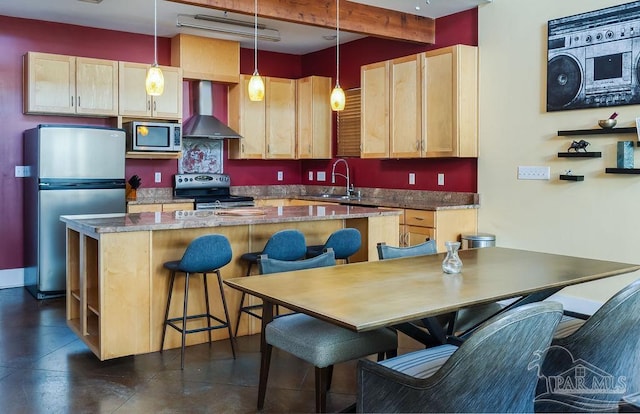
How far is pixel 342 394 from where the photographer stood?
3.04 meters

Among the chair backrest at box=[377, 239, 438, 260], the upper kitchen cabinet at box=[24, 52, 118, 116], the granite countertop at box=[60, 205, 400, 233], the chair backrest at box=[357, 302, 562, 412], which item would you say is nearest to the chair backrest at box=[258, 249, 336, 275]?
the chair backrest at box=[377, 239, 438, 260]

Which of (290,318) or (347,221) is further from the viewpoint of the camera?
(347,221)

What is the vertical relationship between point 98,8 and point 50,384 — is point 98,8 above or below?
above

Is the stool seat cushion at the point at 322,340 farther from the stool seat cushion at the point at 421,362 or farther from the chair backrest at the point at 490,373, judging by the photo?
the chair backrest at the point at 490,373

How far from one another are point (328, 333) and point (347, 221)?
7.22 ft

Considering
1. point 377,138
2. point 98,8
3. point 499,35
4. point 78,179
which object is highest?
point 98,8

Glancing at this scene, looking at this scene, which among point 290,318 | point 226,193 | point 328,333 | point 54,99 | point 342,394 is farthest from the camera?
point 226,193

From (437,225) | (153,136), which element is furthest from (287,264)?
(153,136)

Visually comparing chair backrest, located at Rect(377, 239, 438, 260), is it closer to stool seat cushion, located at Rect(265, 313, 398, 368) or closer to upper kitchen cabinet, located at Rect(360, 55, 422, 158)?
stool seat cushion, located at Rect(265, 313, 398, 368)

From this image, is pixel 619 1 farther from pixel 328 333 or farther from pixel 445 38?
pixel 328 333

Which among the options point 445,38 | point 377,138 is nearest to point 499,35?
point 445,38

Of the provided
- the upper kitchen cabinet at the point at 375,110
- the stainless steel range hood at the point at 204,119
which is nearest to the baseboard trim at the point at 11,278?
the stainless steel range hood at the point at 204,119

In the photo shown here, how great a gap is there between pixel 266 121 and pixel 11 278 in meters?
3.41

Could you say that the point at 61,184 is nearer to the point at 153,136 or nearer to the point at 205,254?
the point at 153,136
